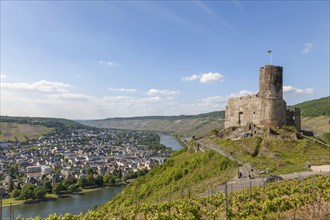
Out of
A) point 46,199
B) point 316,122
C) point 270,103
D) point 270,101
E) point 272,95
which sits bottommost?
point 46,199

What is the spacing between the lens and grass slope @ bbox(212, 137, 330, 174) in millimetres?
33188

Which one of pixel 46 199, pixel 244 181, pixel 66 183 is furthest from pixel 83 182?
pixel 244 181

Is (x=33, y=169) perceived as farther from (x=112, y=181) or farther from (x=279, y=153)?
(x=279, y=153)

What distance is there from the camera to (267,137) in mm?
41844

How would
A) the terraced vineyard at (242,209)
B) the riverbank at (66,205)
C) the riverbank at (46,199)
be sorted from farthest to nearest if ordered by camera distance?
1. the riverbank at (46,199)
2. the riverbank at (66,205)
3. the terraced vineyard at (242,209)

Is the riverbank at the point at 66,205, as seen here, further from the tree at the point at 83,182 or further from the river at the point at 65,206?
the tree at the point at 83,182

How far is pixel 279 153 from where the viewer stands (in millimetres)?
36938

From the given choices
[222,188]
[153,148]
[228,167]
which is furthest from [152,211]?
[153,148]

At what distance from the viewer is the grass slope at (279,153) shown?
33.2m

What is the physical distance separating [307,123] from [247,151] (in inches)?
5373

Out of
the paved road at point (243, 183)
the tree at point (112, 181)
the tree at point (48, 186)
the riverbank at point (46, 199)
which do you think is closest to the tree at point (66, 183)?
the riverbank at point (46, 199)

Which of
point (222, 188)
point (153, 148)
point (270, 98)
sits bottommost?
point (153, 148)

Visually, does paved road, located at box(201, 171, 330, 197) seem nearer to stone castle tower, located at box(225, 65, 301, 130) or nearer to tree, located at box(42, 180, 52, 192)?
stone castle tower, located at box(225, 65, 301, 130)

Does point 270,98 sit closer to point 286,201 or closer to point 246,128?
point 246,128
